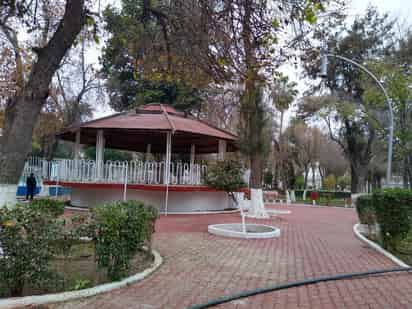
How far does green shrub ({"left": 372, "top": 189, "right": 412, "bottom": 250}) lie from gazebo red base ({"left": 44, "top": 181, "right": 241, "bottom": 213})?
6.79 m

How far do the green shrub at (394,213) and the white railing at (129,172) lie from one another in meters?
7.31

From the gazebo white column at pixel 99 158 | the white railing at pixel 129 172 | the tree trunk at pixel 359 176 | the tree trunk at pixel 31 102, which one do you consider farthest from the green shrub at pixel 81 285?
the tree trunk at pixel 359 176

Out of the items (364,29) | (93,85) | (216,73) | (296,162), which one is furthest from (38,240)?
(296,162)

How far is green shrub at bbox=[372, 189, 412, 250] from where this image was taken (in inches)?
283

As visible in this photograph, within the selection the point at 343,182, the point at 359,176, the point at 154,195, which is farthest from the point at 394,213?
the point at 343,182

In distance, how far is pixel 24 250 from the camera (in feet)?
12.7

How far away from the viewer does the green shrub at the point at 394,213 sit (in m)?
7.18

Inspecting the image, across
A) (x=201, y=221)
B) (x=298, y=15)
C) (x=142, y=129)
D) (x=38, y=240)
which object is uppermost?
(x=298, y=15)

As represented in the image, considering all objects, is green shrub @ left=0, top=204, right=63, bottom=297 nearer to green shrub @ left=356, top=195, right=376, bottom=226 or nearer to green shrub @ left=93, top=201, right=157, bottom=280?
green shrub @ left=93, top=201, right=157, bottom=280

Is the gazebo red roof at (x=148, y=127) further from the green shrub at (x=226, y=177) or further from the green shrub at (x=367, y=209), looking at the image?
the green shrub at (x=367, y=209)

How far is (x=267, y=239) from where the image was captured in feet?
28.6

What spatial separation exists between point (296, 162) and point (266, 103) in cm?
2707

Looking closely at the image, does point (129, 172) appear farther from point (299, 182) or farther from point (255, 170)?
point (299, 182)

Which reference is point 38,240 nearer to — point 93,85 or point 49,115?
point 49,115
